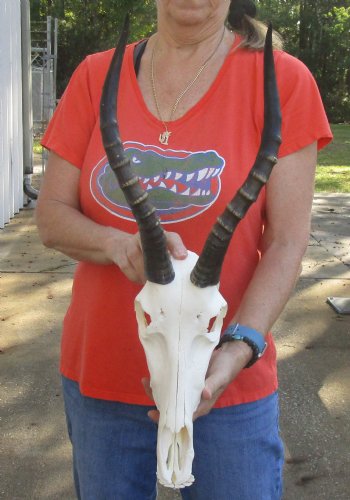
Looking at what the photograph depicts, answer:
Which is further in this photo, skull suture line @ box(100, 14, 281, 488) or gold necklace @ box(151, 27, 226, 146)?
gold necklace @ box(151, 27, 226, 146)

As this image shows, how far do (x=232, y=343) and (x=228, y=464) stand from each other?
38 cm

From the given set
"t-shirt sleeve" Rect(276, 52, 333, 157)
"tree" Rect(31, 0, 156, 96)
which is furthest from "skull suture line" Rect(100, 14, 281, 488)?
"tree" Rect(31, 0, 156, 96)

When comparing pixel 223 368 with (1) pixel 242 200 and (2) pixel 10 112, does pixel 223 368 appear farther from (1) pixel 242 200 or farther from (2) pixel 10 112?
(2) pixel 10 112

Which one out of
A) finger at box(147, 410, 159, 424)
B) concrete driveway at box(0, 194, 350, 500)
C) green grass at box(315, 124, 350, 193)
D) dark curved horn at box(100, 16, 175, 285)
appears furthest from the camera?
green grass at box(315, 124, 350, 193)

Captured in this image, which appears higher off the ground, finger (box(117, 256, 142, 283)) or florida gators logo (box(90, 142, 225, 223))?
florida gators logo (box(90, 142, 225, 223))

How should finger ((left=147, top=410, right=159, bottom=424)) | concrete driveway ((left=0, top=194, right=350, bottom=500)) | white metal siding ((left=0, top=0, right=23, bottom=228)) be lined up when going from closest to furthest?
1. finger ((left=147, top=410, right=159, bottom=424))
2. concrete driveway ((left=0, top=194, right=350, bottom=500))
3. white metal siding ((left=0, top=0, right=23, bottom=228))

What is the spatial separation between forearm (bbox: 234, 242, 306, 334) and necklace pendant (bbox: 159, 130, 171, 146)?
1.39ft

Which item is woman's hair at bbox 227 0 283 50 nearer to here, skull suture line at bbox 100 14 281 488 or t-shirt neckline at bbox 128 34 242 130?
t-shirt neckline at bbox 128 34 242 130

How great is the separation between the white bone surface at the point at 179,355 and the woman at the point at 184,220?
0.08 meters

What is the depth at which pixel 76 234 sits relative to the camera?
6.89 ft

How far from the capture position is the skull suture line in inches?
69.9

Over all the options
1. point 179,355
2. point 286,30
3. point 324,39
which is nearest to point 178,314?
point 179,355

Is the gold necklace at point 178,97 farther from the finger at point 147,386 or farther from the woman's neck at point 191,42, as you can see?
the finger at point 147,386

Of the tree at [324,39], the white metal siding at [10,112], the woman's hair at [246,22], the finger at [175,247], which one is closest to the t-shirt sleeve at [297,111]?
the woman's hair at [246,22]
